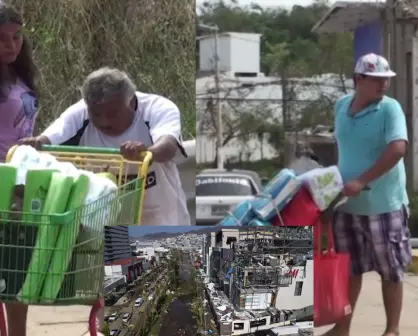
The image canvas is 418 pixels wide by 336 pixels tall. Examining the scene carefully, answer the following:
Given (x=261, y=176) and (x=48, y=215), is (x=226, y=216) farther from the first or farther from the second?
(x=48, y=215)

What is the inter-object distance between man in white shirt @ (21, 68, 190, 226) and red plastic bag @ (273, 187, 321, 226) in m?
0.61

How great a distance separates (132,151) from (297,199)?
93 cm

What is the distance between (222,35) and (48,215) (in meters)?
1.66

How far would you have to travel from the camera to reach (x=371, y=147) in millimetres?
4199

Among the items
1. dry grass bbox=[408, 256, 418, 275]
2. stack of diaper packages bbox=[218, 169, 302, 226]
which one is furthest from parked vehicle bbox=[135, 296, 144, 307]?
dry grass bbox=[408, 256, 418, 275]

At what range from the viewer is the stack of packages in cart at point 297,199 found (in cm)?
416

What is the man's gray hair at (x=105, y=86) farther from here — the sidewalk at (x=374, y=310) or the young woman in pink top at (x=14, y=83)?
the sidewalk at (x=374, y=310)

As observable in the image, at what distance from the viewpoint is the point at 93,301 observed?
311cm

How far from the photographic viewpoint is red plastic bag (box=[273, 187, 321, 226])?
4.16m

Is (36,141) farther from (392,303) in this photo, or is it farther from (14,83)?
(392,303)

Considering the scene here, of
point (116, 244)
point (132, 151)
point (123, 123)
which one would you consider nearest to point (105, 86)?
point (123, 123)

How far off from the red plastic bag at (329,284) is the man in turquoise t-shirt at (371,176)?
0.61ft

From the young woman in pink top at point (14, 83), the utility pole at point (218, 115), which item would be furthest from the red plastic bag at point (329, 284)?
the young woman in pink top at point (14, 83)

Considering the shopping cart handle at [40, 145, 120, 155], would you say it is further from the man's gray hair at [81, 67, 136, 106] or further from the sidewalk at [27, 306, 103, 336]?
the sidewalk at [27, 306, 103, 336]
